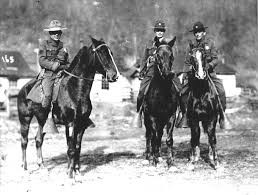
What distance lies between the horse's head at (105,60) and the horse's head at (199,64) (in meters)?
1.91

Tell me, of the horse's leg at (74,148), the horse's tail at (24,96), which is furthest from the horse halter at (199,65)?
the horse's tail at (24,96)

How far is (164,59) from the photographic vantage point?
953 centimetres

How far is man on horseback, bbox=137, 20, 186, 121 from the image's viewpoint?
11016 millimetres

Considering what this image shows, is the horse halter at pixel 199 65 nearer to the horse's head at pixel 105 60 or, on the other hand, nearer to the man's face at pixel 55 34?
the horse's head at pixel 105 60

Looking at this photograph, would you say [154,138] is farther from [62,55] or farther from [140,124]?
[62,55]

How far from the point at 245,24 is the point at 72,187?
181 feet

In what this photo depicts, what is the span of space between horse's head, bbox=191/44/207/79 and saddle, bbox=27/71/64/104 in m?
3.34

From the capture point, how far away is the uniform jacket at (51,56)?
10383 millimetres

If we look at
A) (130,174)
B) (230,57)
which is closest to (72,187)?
(130,174)

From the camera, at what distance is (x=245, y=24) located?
59.1 meters

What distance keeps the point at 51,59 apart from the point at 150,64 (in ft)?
9.05

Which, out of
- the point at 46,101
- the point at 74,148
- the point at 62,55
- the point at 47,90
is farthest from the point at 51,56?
the point at 74,148

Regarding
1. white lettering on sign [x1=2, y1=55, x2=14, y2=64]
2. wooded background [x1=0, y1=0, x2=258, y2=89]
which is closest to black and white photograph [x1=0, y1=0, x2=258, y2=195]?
wooded background [x1=0, y1=0, x2=258, y2=89]

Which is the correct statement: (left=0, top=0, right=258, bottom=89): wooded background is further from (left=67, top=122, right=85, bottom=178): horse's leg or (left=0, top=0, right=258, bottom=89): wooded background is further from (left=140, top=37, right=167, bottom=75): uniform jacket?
(left=67, top=122, right=85, bottom=178): horse's leg
